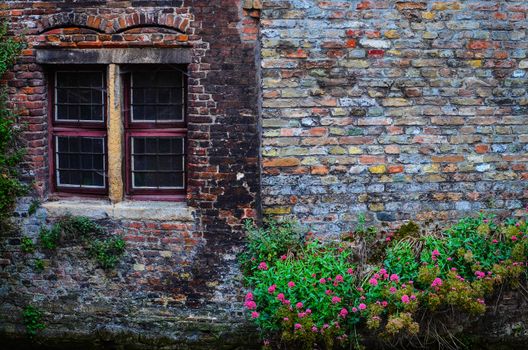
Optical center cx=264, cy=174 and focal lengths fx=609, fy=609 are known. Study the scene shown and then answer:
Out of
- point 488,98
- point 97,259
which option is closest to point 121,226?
point 97,259

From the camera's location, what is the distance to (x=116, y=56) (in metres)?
6.76

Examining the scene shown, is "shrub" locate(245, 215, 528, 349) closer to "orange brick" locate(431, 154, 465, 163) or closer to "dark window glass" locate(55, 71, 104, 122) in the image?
"orange brick" locate(431, 154, 465, 163)

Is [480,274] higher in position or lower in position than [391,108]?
lower

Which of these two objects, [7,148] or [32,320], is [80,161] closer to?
[7,148]

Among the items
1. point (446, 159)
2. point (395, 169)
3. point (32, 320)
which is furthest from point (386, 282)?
point (32, 320)

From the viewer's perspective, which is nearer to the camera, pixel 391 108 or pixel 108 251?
pixel 391 108

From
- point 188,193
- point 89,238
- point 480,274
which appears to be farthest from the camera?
point 89,238

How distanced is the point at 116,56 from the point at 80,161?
135 centimetres

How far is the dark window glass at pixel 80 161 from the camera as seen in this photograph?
7.14 m

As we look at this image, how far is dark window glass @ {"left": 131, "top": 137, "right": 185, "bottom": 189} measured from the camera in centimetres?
703

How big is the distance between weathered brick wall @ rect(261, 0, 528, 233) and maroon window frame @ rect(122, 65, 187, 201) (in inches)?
43.4

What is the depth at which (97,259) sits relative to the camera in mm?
6902

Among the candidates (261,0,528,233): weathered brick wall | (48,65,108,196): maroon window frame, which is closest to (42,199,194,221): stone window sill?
(48,65,108,196): maroon window frame

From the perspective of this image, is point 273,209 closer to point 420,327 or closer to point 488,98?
point 420,327
